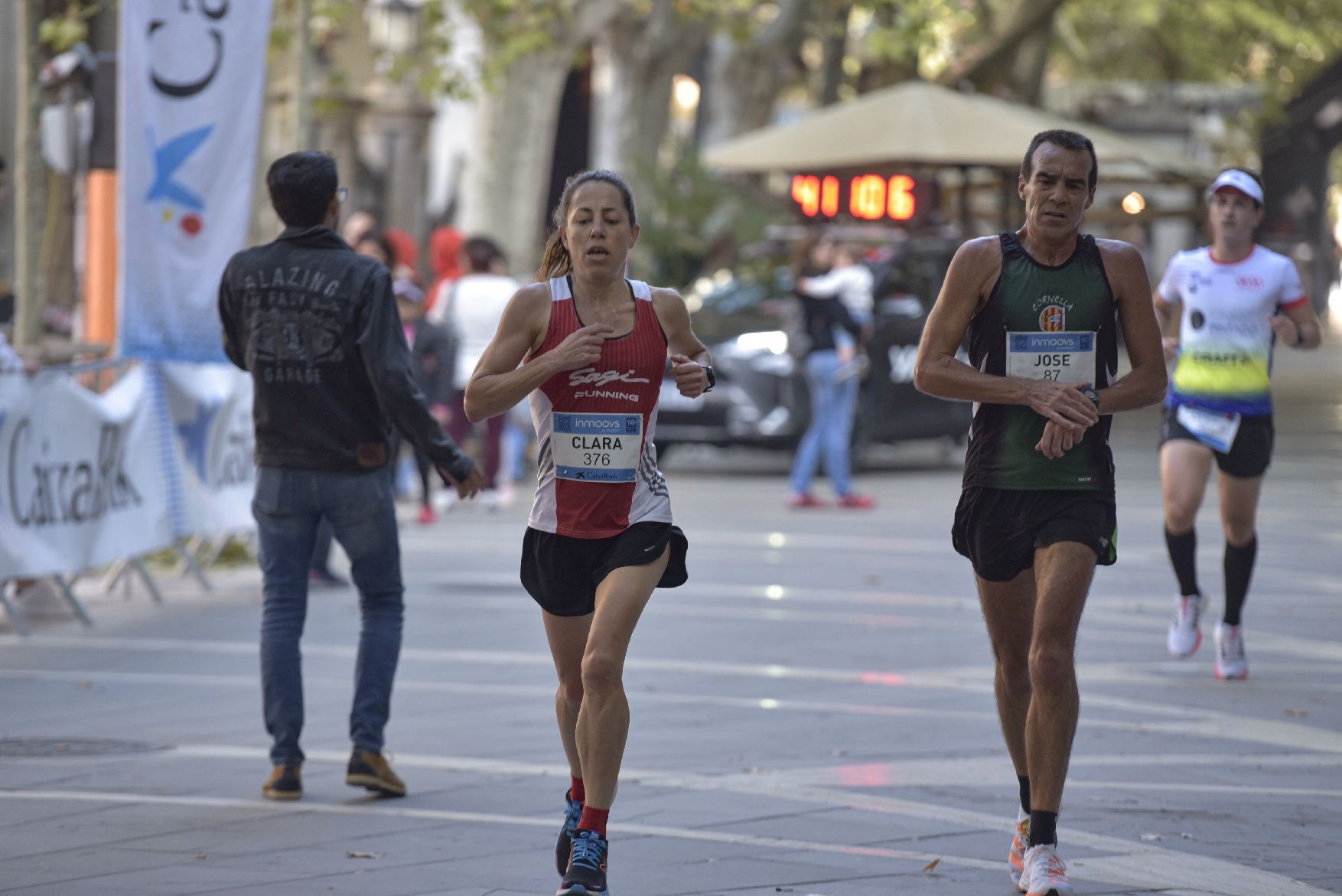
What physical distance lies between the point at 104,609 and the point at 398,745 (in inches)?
168

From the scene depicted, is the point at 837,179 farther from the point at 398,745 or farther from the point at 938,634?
the point at 398,745

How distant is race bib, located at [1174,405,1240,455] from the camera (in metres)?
9.32

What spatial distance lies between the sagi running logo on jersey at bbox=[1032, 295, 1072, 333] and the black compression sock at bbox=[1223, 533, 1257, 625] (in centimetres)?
374

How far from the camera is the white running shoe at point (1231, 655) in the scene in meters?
9.42

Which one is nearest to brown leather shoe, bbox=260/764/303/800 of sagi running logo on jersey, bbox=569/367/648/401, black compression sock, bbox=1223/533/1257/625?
sagi running logo on jersey, bbox=569/367/648/401

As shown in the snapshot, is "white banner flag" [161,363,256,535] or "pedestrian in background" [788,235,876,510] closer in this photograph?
"white banner flag" [161,363,256,535]

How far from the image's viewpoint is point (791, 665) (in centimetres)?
980

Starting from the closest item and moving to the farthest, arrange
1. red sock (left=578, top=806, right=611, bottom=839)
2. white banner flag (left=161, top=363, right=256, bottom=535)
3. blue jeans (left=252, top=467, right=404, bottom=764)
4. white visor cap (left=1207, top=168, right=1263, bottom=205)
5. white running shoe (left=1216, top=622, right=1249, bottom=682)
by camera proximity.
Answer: red sock (left=578, top=806, right=611, bottom=839) < blue jeans (left=252, top=467, right=404, bottom=764) < white visor cap (left=1207, top=168, right=1263, bottom=205) < white running shoe (left=1216, top=622, right=1249, bottom=682) < white banner flag (left=161, top=363, right=256, bottom=535)

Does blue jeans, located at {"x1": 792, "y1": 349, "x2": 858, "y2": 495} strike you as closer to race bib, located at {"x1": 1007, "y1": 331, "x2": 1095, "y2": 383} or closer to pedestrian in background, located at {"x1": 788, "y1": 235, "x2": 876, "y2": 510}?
pedestrian in background, located at {"x1": 788, "y1": 235, "x2": 876, "y2": 510}

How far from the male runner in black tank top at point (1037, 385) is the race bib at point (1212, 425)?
3.45 meters

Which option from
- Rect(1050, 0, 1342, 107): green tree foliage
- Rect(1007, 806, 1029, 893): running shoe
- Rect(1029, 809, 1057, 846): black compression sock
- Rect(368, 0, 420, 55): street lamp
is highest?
Rect(1050, 0, 1342, 107): green tree foliage

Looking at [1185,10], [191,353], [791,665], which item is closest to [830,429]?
[191,353]

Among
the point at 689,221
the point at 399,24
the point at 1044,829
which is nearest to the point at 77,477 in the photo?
the point at 1044,829

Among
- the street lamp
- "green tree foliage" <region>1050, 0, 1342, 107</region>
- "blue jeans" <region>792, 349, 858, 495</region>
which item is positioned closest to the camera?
"blue jeans" <region>792, 349, 858, 495</region>
